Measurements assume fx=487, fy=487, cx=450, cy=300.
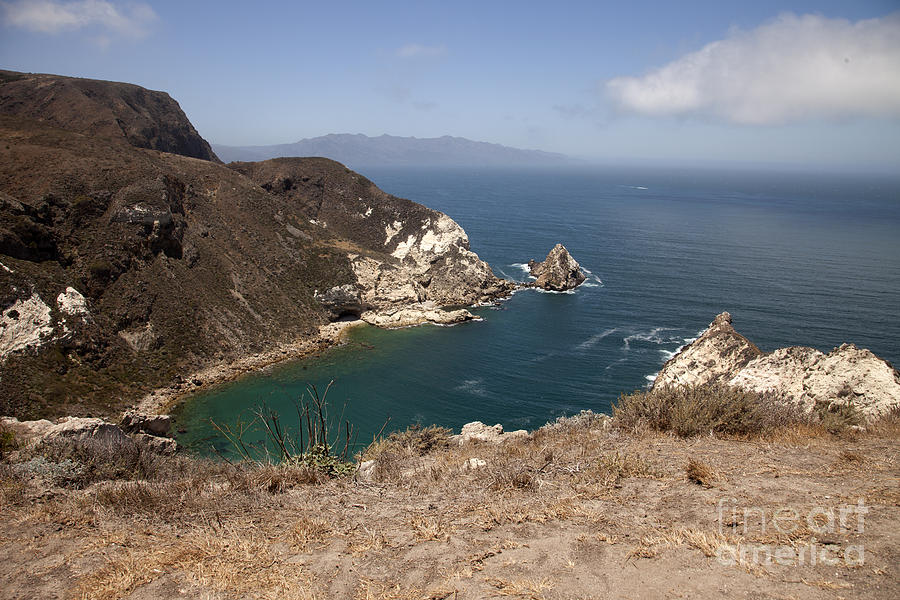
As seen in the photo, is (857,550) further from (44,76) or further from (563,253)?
(44,76)

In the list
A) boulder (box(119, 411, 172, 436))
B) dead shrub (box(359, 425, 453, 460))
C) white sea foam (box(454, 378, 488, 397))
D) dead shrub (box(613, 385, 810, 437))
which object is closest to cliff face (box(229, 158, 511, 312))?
white sea foam (box(454, 378, 488, 397))

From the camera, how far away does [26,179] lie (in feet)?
127

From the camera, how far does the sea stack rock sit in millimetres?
61691

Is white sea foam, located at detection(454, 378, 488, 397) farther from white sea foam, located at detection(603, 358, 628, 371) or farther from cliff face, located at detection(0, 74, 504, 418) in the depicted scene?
cliff face, located at detection(0, 74, 504, 418)

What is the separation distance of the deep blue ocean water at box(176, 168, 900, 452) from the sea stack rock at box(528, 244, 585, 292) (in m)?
1.97

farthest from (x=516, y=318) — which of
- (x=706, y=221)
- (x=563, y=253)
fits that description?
(x=706, y=221)

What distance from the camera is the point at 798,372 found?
826 inches

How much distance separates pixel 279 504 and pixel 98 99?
92.4 m

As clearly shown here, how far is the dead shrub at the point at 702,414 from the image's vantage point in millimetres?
10227

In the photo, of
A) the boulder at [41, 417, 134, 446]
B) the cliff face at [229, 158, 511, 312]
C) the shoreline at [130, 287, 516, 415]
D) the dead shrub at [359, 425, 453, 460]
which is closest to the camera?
the dead shrub at [359, 425, 453, 460]

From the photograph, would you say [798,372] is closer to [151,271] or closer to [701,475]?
[701,475]

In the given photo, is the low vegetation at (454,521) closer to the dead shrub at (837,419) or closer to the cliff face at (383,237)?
the dead shrub at (837,419)

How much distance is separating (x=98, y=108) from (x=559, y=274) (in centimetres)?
7160

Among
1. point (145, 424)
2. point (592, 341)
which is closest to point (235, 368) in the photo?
point (145, 424)
